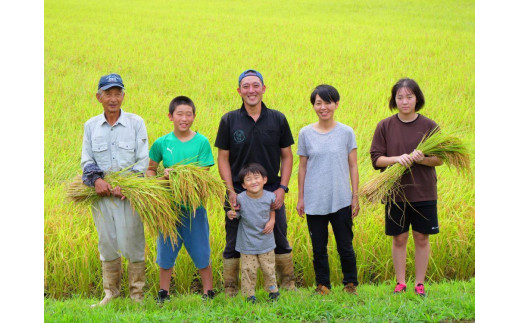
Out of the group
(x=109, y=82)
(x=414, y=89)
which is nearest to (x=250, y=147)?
(x=109, y=82)

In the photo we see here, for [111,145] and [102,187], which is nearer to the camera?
[102,187]

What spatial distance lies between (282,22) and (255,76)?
948cm

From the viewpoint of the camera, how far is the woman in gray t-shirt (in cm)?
322

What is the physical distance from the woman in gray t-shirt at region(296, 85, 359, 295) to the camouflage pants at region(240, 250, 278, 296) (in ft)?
1.04

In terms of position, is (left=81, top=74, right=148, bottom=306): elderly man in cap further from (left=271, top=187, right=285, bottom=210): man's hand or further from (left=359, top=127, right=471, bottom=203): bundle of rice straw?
(left=359, top=127, right=471, bottom=203): bundle of rice straw

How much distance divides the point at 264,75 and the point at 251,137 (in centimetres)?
544

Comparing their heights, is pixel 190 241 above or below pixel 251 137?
below

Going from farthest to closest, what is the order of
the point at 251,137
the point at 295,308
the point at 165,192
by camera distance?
1. the point at 251,137
2. the point at 165,192
3. the point at 295,308

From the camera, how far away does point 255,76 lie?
3266mm

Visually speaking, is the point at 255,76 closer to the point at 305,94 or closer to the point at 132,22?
the point at 305,94

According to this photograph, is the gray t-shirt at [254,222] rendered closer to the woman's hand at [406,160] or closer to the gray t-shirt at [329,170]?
the gray t-shirt at [329,170]

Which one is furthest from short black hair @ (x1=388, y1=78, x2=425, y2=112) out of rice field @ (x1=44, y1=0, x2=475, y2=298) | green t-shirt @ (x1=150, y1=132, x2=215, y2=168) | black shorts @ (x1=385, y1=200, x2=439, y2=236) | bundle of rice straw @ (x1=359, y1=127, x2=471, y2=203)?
green t-shirt @ (x1=150, y1=132, x2=215, y2=168)

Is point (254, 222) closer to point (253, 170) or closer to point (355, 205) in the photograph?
point (253, 170)

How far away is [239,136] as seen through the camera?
10.8ft
